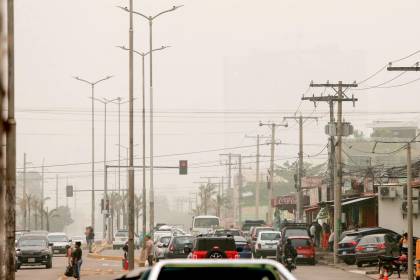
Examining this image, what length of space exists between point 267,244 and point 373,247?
11772mm

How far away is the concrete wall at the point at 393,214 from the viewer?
64.2 m

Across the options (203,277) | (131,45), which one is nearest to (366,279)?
(131,45)

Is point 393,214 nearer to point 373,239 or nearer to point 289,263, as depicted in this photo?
point 373,239

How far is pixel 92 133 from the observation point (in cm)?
9375

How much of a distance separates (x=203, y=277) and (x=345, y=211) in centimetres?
7674

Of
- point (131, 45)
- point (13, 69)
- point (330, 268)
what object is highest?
point (131, 45)

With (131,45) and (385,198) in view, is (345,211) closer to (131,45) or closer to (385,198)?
(385,198)

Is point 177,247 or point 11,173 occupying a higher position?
point 11,173

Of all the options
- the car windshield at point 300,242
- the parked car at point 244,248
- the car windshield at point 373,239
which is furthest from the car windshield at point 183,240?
the car windshield at point 373,239

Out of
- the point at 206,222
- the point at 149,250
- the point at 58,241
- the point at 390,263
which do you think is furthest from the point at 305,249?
the point at 206,222

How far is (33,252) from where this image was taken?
2124 inches

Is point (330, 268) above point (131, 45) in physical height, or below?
below

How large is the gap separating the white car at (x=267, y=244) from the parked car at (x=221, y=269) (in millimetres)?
55046

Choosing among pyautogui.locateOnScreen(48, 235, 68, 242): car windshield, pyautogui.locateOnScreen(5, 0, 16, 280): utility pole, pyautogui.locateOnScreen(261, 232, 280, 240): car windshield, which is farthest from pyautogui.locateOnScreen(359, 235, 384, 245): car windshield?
pyautogui.locateOnScreen(48, 235, 68, 242): car windshield
